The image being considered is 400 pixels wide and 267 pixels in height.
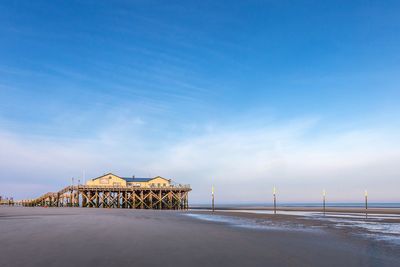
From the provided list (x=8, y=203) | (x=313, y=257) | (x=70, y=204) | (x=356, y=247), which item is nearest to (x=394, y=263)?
(x=313, y=257)

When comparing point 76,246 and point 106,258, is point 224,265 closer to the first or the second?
point 106,258

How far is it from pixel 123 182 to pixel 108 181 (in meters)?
3.50

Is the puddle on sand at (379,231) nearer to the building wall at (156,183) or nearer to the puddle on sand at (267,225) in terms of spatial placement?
the puddle on sand at (267,225)

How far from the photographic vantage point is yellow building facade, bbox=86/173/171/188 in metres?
79.2

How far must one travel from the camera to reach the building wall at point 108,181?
79.1 meters

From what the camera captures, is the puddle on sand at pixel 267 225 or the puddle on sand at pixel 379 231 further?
the puddle on sand at pixel 267 225

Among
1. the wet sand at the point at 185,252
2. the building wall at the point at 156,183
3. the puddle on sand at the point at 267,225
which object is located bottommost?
the puddle on sand at the point at 267,225

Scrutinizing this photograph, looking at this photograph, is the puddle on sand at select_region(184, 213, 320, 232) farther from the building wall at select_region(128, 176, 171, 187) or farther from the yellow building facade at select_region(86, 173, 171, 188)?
the building wall at select_region(128, 176, 171, 187)

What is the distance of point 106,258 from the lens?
11289 millimetres

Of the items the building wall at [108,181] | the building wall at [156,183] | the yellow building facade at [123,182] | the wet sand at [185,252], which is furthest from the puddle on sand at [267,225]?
the building wall at [108,181]

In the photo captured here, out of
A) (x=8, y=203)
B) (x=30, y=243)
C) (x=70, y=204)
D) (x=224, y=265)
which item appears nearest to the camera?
(x=224, y=265)

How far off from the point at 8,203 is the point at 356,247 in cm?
10428

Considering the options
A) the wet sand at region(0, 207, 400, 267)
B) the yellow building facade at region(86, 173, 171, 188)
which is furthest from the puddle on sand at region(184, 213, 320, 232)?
the yellow building facade at region(86, 173, 171, 188)

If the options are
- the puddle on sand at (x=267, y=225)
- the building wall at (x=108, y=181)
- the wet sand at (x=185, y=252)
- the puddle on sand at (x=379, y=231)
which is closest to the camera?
the wet sand at (x=185, y=252)
